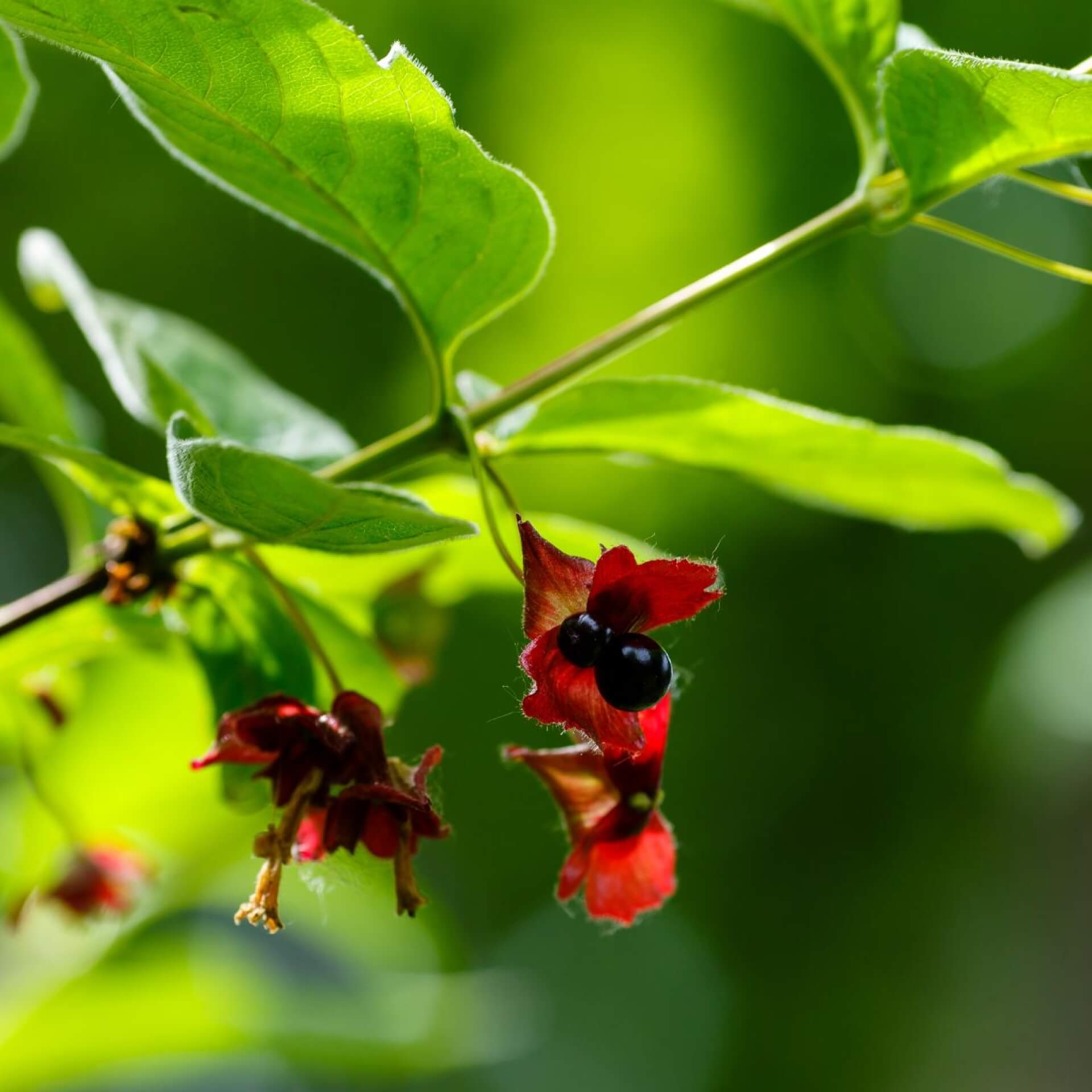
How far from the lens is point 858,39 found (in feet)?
3.05

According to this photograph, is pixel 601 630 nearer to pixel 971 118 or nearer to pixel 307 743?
pixel 307 743

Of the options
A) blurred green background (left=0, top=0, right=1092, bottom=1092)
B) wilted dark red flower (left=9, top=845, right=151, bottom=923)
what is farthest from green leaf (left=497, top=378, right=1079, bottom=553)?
blurred green background (left=0, top=0, right=1092, bottom=1092)

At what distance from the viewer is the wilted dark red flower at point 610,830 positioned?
846 millimetres

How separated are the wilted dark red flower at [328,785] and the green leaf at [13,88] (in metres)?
0.47

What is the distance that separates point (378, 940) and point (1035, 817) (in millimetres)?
2902

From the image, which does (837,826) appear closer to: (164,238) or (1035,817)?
(1035,817)

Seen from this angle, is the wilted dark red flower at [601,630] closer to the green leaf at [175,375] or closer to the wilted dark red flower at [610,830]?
the wilted dark red flower at [610,830]

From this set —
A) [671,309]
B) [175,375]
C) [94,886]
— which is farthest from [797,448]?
[94,886]

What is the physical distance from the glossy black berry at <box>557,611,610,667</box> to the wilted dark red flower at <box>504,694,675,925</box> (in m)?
0.14

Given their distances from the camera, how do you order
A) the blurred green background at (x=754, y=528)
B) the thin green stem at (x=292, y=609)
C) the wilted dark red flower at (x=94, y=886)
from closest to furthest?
the thin green stem at (x=292, y=609) → the wilted dark red flower at (x=94, y=886) → the blurred green background at (x=754, y=528)

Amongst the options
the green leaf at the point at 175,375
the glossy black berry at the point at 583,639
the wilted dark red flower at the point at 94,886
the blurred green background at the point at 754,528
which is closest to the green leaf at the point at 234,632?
the green leaf at the point at 175,375

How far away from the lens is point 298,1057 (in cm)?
198

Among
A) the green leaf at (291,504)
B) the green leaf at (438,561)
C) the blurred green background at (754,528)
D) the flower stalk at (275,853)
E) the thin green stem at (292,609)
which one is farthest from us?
the blurred green background at (754,528)

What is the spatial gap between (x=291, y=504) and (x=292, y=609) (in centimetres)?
27
